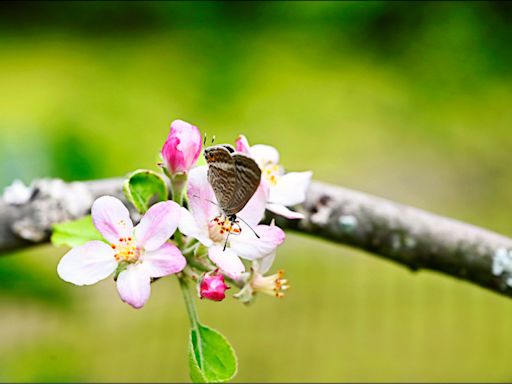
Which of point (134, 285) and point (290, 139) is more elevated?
point (134, 285)

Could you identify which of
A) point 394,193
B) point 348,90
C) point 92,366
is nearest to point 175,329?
point 92,366

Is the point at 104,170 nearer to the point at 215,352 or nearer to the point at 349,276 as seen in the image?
the point at 349,276

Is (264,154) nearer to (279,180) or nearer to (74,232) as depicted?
(279,180)

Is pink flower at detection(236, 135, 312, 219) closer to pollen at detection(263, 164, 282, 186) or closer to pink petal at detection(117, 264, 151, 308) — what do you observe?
pollen at detection(263, 164, 282, 186)

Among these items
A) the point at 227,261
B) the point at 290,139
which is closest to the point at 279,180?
the point at 227,261

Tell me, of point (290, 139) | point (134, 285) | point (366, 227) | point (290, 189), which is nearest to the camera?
point (134, 285)

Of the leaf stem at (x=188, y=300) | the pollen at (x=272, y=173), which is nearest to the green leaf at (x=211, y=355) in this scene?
the leaf stem at (x=188, y=300)

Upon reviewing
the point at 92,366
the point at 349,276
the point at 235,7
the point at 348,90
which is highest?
the point at 235,7

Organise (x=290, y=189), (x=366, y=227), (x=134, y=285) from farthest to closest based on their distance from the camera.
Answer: (x=366, y=227) < (x=290, y=189) < (x=134, y=285)
